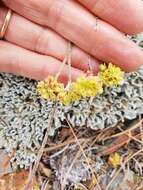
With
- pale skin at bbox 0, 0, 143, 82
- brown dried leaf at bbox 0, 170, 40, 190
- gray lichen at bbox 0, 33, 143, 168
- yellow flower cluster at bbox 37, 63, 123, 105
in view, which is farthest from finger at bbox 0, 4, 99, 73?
brown dried leaf at bbox 0, 170, 40, 190

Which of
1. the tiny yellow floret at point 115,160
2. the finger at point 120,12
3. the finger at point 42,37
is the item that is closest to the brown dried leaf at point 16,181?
the tiny yellow floret at point 115,160

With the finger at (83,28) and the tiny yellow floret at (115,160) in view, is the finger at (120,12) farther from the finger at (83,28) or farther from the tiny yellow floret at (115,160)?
the tiny yellow floret at (115,160)

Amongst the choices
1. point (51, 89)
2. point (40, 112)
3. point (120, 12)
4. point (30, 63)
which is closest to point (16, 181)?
point (40, 112)

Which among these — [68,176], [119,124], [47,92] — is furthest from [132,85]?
[47,92]

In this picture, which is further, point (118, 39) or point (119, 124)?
point (119, 124)

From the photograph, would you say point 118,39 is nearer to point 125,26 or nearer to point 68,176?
point 125,26

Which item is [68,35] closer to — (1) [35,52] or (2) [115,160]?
(1) [35,52]
